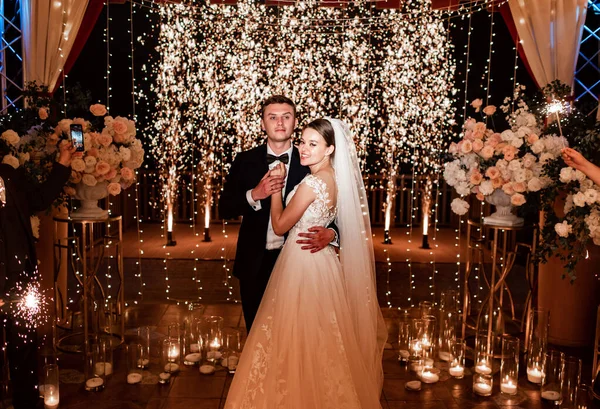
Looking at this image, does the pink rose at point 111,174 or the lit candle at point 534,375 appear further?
the pink rose at point 111,174

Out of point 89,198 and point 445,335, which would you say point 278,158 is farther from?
point 445,335

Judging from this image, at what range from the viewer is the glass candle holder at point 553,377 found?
310 centimetres

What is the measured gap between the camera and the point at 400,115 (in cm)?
812

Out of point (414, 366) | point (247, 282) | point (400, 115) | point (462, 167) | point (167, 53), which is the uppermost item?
point (167, 53)

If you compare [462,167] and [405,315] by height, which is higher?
[462,167]

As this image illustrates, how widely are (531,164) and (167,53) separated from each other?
5.49 meters

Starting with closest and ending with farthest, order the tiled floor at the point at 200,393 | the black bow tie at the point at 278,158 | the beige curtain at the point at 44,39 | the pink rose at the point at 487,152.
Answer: the black bow tie at the point at 278,158
the tiled floor at the point at 200,393
the pink rose at the point at 487,152
the beige curtain at the point at 44,39

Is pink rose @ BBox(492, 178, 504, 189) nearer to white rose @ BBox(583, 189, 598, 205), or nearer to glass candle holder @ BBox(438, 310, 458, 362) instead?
white rose @ BBox(583, 189, 598, 205)

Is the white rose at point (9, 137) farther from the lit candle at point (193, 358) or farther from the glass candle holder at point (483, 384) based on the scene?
the glass candle holder at point (483, 384)

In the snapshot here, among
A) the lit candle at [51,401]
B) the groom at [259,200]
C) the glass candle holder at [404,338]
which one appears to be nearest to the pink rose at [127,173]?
the groom at [259,200]

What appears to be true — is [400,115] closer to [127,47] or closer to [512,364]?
[127,47]

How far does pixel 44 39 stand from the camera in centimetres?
491

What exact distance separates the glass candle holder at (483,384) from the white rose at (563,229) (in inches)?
34.4

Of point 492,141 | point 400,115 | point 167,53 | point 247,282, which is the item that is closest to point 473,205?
point 400,115
